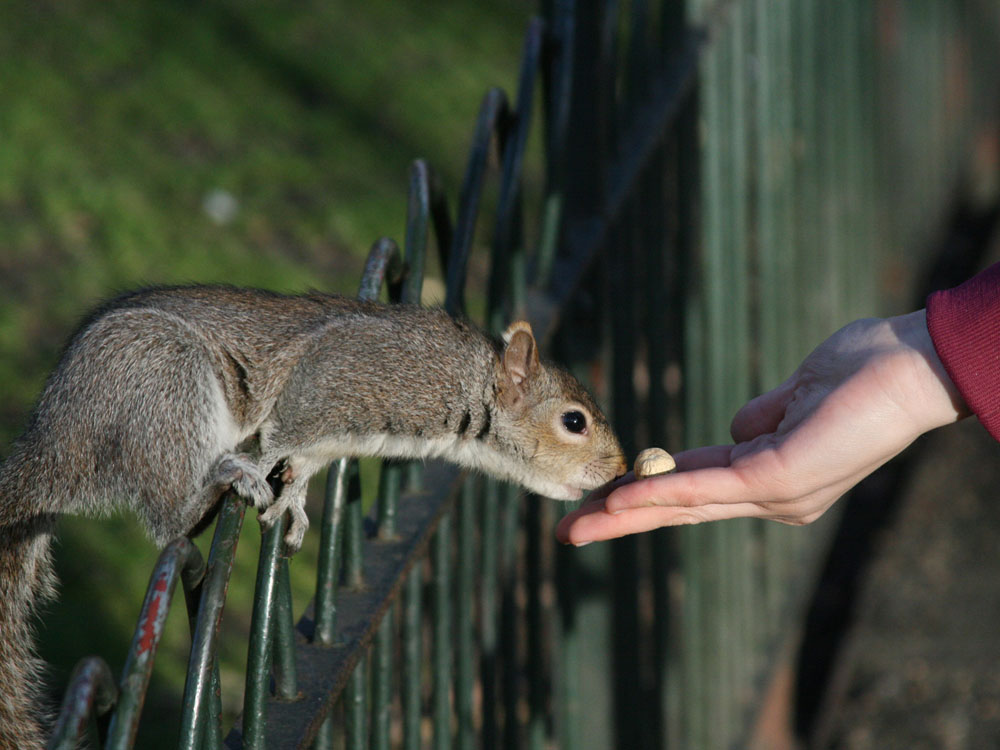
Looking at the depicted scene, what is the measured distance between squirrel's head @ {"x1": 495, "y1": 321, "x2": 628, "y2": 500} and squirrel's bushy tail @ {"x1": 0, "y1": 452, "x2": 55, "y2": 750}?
0.72m

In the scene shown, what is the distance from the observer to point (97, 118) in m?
4.61

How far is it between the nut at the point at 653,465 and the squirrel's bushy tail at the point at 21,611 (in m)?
0.81

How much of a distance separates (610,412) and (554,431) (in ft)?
1.19

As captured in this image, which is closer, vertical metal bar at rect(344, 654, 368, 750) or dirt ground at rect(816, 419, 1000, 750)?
vertical metal bar at rect(344, 654, 368, 750)

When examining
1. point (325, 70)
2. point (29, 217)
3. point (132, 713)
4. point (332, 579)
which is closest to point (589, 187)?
point (332, 579)

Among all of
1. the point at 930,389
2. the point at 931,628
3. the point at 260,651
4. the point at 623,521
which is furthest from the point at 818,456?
the point at 931,628

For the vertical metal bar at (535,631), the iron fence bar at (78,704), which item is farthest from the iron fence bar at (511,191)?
the iron fence bar at (78,704)

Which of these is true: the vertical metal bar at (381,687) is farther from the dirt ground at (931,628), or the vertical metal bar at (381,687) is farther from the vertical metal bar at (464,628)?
the dirt ground at (931,628)

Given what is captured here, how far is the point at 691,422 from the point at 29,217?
229cm

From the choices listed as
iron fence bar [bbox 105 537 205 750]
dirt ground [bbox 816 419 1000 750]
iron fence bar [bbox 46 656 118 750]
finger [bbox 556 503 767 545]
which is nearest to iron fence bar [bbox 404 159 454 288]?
finger [bbox 556 503 767 545]

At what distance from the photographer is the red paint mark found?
95 centimetres

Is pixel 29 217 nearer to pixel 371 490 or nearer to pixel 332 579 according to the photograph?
pixel 371 490

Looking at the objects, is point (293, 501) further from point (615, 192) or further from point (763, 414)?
point (615, 192)

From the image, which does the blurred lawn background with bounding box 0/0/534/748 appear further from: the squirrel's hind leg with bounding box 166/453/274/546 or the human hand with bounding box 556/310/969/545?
the human hand with bounding box 556/310/969/545
